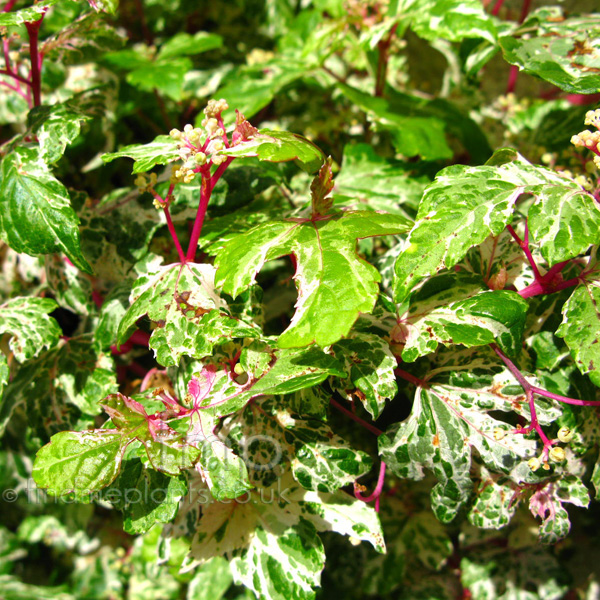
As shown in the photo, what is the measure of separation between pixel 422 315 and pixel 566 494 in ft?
1.17

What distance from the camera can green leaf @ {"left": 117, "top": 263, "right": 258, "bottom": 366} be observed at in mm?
715

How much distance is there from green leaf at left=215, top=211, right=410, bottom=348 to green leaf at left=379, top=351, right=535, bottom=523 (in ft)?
0.83

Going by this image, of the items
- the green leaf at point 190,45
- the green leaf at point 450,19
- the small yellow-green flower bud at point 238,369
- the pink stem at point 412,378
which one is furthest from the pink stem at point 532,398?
the green leaf at point 190,45

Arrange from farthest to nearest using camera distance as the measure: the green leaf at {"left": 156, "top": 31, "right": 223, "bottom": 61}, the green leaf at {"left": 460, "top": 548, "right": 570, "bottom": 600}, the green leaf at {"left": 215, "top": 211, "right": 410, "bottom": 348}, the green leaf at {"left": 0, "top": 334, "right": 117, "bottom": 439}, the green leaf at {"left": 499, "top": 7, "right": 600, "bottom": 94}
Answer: the green leaf at {"left": 156, "top": 31, "right": 223, "bottom": 61}
the green leaf at {"left": 460, "top": 548, "right": 570, "bottom": 600}
the green leaf at {"left": 0, "top": 334, "right": 117, "bottom": 439}
the green leaf at {"left": 499, "top": 7, "right": 600, "bottom": 94}
the green leaf at {"left": 215, "top": 211, "right": 410, "bottom": 348}

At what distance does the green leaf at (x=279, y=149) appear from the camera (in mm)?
676

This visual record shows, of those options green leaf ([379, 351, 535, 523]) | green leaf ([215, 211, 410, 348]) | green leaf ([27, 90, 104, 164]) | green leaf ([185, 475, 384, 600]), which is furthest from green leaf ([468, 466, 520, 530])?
green leaf ([27, 90, 104, 164])

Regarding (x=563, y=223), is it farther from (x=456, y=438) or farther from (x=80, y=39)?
(x=80, y=39)

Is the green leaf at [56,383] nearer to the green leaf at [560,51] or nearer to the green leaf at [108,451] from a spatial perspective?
the green leaf at [108,451]

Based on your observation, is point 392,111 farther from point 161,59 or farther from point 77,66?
point 77,66

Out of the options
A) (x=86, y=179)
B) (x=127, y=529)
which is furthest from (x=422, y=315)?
(x=86, y=179)

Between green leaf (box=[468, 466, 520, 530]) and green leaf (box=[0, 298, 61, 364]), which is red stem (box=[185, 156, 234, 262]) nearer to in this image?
Result: green leaf (box=[0, 298, 61, 364])

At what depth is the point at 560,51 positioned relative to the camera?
914 mm

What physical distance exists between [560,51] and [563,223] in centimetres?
45

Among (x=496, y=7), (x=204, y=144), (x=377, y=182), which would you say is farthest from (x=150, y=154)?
(x=496, y=7)
